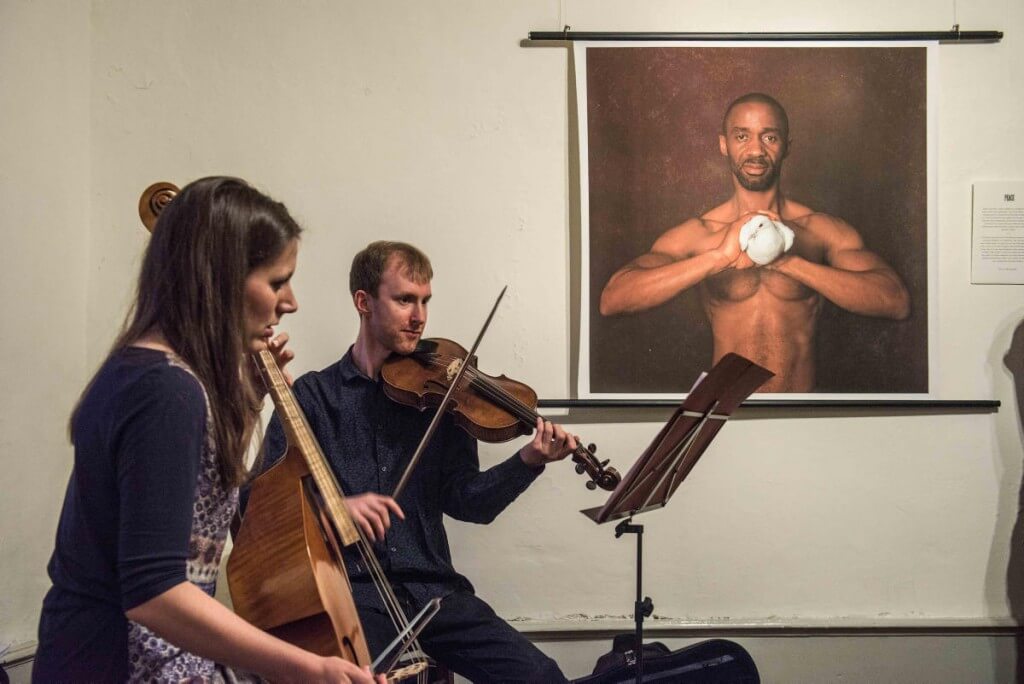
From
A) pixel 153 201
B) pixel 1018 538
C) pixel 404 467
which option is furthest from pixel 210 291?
pixel 1018 538

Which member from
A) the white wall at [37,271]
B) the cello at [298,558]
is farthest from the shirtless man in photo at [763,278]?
the white wall at [37,271]

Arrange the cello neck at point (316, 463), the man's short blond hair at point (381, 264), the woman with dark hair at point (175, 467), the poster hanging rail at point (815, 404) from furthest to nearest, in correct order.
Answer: the poster hanging rail at point (815, 404), the man's short blond hair at point (381, 264), the cello neck at point (316, 463), the woman with dark hair at point (175, 467)

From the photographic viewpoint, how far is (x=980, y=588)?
2.81 m

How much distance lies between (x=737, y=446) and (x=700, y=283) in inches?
21.4

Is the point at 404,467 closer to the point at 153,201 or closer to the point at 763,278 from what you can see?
the point at 153,201

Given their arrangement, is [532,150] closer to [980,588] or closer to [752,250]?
[752,250]

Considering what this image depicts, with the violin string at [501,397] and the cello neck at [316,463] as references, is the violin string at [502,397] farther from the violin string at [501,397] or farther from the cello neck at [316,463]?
the cello neck at [316,463]

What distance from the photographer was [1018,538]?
2807 mm

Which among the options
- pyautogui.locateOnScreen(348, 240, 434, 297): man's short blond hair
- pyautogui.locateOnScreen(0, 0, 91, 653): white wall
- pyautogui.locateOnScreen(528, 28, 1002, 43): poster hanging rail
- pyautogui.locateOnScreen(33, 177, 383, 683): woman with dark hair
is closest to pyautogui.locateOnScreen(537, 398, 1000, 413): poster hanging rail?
pyautogui.locateOnScreen(348, 240, 434, 297): man's short blond hair

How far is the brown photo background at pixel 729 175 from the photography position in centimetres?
280

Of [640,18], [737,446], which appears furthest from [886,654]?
[640,18]

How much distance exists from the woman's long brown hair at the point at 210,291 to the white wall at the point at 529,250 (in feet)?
5.13

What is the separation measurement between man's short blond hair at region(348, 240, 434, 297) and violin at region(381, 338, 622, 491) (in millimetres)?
244

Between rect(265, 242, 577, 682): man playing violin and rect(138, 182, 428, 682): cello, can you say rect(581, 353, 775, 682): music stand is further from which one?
rect(138, 182, 428, 682): cello
